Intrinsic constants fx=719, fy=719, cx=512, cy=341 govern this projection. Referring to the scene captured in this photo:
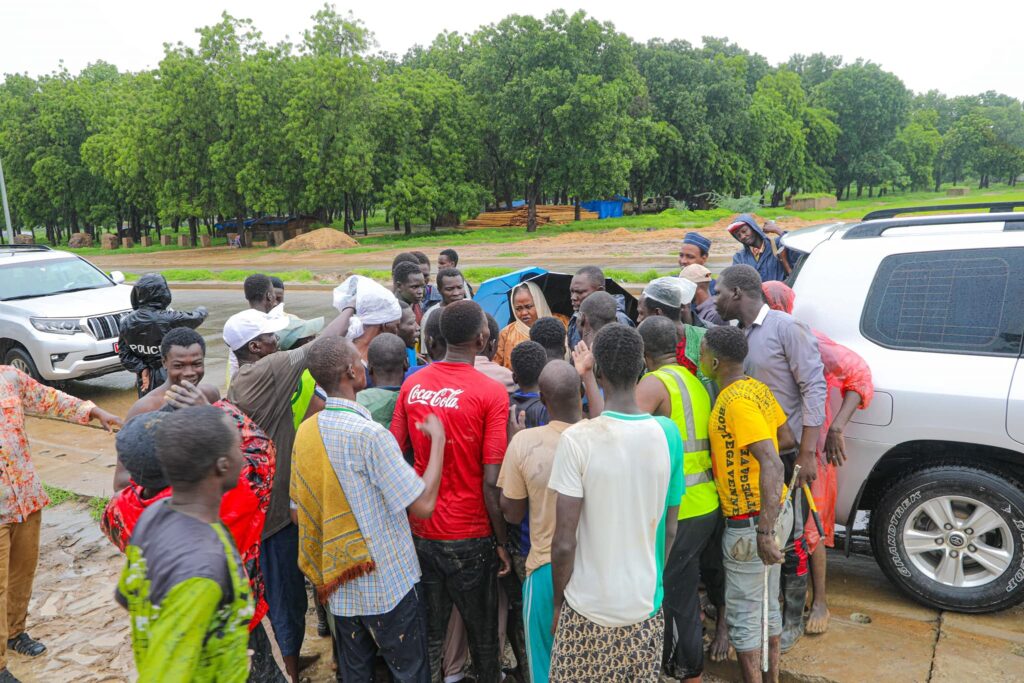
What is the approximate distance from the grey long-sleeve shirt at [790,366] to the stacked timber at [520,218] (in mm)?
40476

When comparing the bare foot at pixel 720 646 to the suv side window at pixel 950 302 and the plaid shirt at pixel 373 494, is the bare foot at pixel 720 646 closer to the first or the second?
the plaid shirt at pixel 373 494

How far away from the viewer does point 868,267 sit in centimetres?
440

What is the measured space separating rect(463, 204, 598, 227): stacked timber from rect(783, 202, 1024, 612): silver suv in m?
40.0

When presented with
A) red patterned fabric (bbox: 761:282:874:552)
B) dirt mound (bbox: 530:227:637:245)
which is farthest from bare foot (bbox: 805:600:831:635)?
dirt mound (bbox: 530:227:637:245)

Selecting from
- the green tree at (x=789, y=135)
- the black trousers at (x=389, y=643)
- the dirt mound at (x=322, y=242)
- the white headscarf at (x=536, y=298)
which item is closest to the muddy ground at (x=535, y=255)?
the dirt mound at (x=322, y=242)

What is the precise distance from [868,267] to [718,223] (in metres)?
32.4

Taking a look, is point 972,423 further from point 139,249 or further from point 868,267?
point 139,249

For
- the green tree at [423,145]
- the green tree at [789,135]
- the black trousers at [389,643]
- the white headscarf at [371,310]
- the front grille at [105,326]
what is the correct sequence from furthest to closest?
the green tree at [789,135]
the green tree at [423,145]
the front grille at [105,326]
the white headscarf at [371,310]
the black trousers at [389,643]

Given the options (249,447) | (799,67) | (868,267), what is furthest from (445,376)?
(799,67)

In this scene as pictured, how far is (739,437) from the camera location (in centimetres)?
316

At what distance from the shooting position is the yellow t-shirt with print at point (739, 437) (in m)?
3.15

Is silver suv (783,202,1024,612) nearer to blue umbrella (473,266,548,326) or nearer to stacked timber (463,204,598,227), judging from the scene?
blue umbrella (473,266,548,326)

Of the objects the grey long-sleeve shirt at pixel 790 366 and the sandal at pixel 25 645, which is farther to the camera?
the sandal at pixel 25 645

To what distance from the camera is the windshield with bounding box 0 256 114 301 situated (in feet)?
34.1
